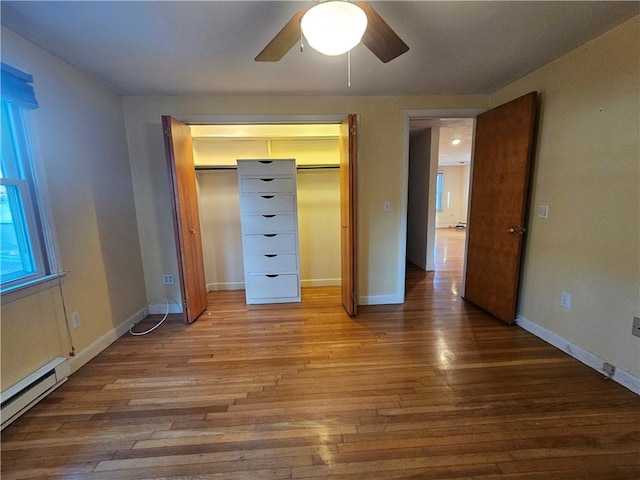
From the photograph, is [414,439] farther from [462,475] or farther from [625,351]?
[625,351]

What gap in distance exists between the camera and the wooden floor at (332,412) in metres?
1.22

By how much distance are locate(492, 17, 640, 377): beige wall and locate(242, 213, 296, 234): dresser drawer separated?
2.29m

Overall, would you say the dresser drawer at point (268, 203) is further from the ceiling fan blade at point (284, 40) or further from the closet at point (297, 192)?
the ceiling fan blade at point (284, 40)

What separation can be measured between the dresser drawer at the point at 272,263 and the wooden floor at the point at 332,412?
0.84 m

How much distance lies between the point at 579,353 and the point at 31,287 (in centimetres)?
371

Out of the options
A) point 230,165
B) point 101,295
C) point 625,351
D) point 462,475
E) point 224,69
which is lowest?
point 462,475

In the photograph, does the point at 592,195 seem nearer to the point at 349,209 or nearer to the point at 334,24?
the point at 349,209

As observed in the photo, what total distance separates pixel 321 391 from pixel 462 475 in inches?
31.9

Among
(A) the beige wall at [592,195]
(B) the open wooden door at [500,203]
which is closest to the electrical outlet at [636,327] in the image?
(A) the beige wall at [592,195]

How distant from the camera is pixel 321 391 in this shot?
5.54ft

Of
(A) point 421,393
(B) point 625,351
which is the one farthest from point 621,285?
(A) point 421,393

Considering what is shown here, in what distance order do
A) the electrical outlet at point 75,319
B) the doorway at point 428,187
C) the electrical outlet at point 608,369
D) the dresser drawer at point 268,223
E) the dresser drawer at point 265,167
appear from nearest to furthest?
the electrical outlet at point 608,369 < the electrical outlet at point 75,319 < the dresser drawer at point 265,167 < the dresser drawer at point 268,223 < the doorway at point 428,187

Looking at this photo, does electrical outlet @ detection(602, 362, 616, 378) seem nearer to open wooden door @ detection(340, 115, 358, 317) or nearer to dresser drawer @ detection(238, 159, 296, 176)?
open wooden door @ detection(340, 115, 358, 317)

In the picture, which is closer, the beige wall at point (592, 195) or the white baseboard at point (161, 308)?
the beige wall at point (592, 195)
